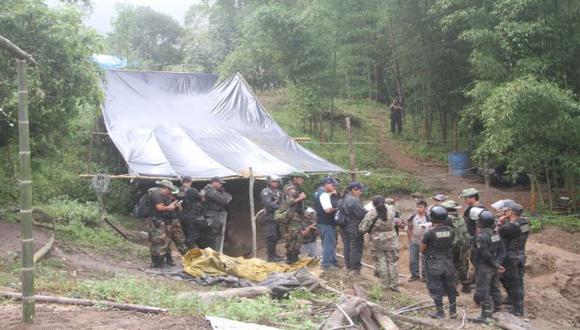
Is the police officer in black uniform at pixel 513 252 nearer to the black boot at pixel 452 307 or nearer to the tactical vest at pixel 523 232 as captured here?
the tactical vest at pixel 523 232

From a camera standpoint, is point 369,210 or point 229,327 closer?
point 229,327

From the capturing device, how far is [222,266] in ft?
28.7

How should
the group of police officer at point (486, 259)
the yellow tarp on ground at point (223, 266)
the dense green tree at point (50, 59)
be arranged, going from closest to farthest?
the group of police officer at point (486, 259)
the yellow tarp on ground at point (223, 266)
the dense green tree at point (50, 59)

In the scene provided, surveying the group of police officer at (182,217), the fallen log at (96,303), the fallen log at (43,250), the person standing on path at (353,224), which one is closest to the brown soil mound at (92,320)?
the fallen log at (96,303)

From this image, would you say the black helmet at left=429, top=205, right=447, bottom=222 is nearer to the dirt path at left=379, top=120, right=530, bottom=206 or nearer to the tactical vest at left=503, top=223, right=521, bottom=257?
the tactical vest at left=503, top=223, right=521, bottom=257

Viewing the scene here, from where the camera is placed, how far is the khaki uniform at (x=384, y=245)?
8398mm

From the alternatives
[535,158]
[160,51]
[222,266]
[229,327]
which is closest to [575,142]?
[535,158]

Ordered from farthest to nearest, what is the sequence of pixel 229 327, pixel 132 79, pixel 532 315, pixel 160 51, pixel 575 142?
pixel 160 51 < pixel 132 79 < pixel 575 142 < pixel 532 315 < pixel 229 327

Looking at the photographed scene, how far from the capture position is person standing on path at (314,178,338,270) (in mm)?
9234

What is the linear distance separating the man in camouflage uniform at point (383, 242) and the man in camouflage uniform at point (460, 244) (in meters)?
0.80

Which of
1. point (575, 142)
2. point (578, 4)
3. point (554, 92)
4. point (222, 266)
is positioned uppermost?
point (578, 4)

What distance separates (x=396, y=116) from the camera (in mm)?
20922

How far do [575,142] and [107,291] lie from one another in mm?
10040

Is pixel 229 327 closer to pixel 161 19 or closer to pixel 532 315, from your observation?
pixel 532 315
